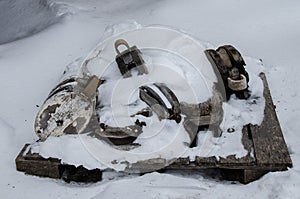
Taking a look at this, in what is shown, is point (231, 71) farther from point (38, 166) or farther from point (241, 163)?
point (38, 166)

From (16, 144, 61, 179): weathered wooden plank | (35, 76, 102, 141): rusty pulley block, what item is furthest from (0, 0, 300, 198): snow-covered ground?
(35, 76, 102, 141): rusty pulley block

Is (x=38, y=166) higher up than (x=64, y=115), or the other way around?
(x=64, y=115)

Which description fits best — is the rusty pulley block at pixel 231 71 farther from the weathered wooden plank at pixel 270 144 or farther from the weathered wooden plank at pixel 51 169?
the weathered wooden plank at pixel 51 169

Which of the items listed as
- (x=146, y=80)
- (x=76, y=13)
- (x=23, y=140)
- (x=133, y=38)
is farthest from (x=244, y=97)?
(x=76, y=13)

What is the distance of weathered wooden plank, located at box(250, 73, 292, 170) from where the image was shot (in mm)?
2381

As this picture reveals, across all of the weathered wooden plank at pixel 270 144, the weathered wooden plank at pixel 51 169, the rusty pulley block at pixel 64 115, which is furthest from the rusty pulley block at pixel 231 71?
the weathered wooden plank at pixel 51 169

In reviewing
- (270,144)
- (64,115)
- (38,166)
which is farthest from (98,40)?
(270,144)

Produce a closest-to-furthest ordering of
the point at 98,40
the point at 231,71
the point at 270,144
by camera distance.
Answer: the point at 270,144, the point at 231,71, the point at 98,40

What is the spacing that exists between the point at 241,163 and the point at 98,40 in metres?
1.83

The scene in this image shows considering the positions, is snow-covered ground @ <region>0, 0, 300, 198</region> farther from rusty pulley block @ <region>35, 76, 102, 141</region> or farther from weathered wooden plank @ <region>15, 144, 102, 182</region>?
rusty pulley block @ <region>35, 76, 102, 141</region>

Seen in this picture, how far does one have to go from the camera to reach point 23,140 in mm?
2826

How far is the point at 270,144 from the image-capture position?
8.21 feet

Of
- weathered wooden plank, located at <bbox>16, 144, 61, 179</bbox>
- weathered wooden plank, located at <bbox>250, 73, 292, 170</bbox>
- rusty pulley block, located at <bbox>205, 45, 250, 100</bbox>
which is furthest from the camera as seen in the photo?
rusty pulley block, located at <bbox>205, 45, 250, 100</bbox>

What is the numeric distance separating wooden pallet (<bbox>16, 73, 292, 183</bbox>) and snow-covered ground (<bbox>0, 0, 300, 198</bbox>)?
0.04m
